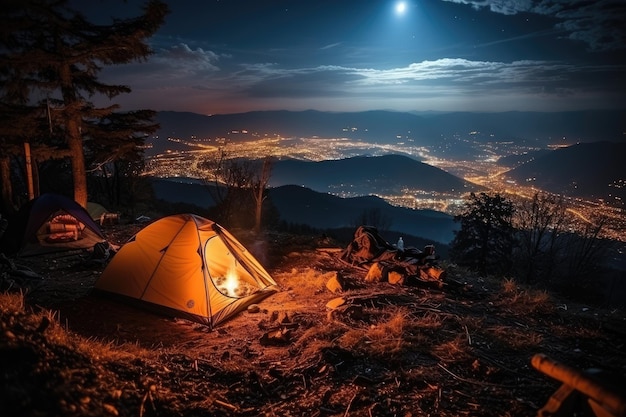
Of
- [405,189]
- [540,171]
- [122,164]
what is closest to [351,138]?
[405,189]

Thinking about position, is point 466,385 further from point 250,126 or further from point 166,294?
point 250,126

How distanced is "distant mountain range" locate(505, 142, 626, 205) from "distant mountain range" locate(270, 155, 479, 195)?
15.7 meters

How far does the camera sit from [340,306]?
703 centimetres

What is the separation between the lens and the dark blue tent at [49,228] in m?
11.3

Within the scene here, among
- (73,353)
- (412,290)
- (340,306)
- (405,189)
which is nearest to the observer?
(73,353)

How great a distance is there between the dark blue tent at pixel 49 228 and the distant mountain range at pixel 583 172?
6719 cm

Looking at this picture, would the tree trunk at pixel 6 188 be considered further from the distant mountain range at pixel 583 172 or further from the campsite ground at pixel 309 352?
the distant mountain range at pixel 583 172

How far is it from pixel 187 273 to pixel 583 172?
10000 cm

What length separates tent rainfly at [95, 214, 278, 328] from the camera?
23.8ft

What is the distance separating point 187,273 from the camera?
7.49m

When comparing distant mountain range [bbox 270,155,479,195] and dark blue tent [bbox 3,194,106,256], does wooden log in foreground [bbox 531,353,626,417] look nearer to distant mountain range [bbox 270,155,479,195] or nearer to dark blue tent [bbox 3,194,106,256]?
dark blue tent [bbox 3,194,106,256]

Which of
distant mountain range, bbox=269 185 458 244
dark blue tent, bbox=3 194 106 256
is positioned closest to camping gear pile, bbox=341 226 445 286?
dark blue tent, bbox=3 194 106 256

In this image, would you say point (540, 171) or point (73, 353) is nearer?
point (73, 353)

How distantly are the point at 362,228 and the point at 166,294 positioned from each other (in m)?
5.83
